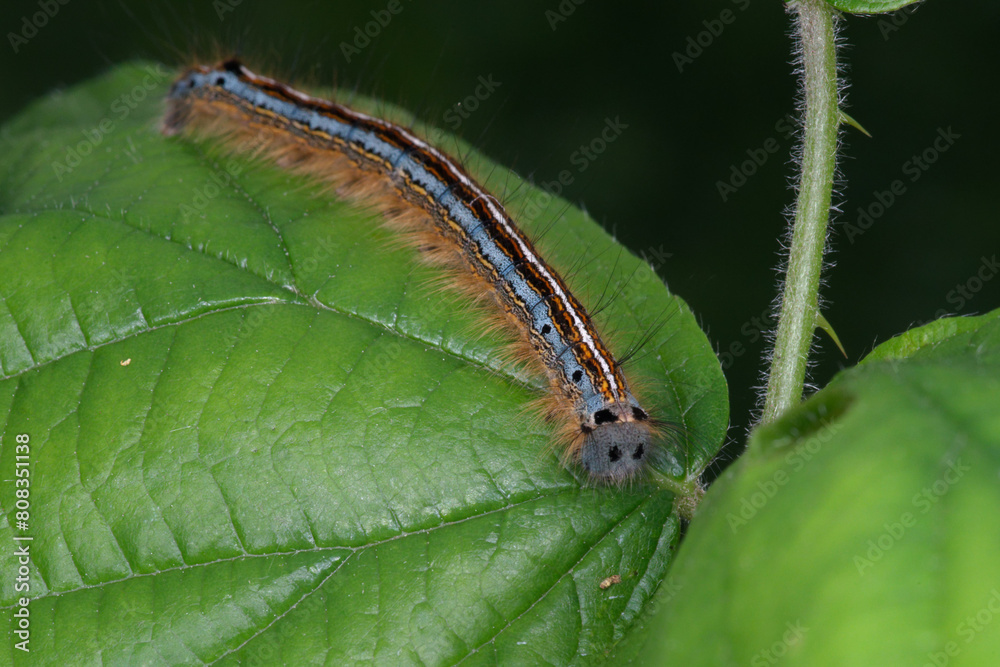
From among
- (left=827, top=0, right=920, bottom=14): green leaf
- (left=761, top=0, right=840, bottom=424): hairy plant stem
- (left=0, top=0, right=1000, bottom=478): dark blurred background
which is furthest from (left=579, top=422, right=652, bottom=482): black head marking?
(left=0, top=0, right=1000, bottom=478): dark blurred background

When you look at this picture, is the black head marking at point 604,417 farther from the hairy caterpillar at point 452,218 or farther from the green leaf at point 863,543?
the green leaf at point 863,543

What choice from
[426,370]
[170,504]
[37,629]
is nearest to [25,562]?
[37,629]

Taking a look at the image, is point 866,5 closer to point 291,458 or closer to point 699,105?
point 291,458

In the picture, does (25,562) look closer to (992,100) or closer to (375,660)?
(375,660)

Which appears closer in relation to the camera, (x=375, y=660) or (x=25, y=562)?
(x=375, y=660)

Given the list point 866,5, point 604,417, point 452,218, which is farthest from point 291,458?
point 866,5

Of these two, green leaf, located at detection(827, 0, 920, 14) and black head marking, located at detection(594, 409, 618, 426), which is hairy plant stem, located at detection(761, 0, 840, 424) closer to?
green leaf, located at detection(827, 0, 920, 14)

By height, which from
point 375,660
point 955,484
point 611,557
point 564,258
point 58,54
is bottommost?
point 375,660
